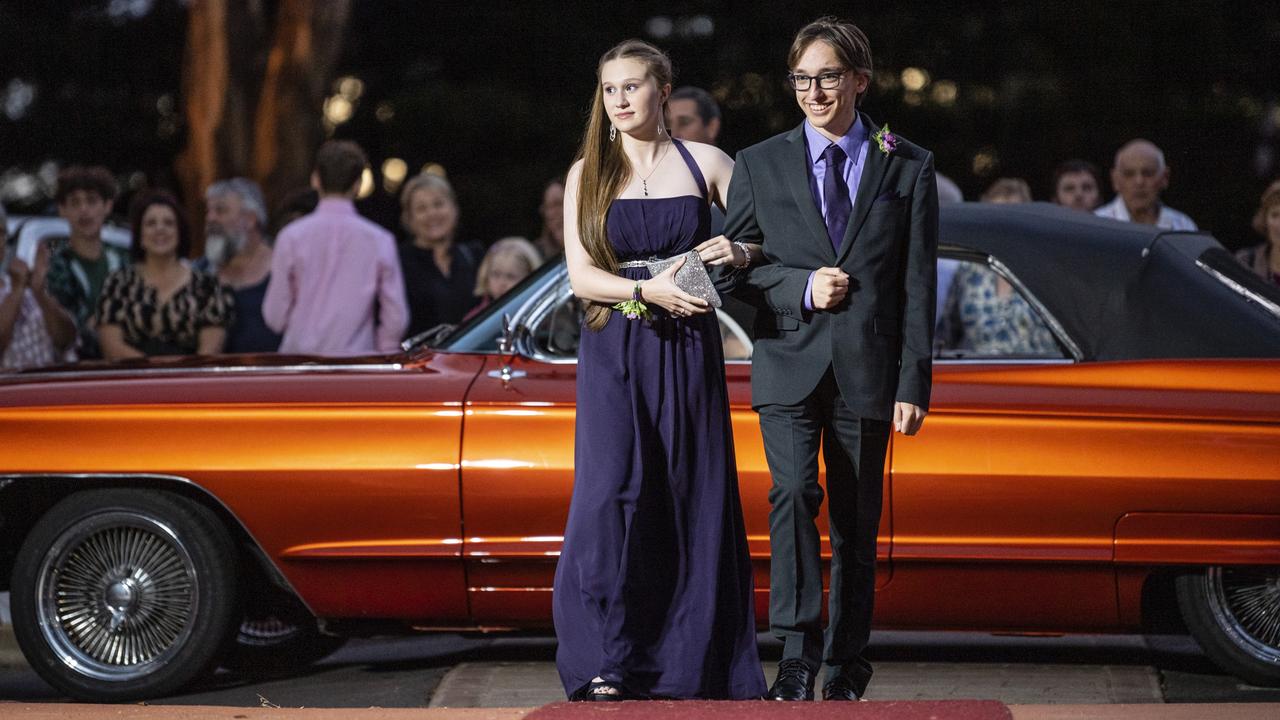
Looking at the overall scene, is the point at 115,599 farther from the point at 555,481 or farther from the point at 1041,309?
the point at 1041,309

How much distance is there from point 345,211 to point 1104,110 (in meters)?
14.9

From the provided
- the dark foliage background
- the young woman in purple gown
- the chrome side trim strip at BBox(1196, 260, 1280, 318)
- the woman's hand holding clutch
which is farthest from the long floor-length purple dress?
the dark foliage background

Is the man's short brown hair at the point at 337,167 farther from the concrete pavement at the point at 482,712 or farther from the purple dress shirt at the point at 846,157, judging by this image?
the purple dress shirt at the point at 846,157

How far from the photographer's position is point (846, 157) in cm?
462

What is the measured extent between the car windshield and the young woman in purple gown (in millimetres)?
1269

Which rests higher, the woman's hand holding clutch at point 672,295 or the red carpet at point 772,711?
the woman's hand holding clutch at point 672,295

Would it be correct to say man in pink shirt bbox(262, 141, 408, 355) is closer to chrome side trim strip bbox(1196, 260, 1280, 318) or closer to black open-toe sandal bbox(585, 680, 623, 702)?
black open-toe sandal bbox(585, 680, 623, 702)

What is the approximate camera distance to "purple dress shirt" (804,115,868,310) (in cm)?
462

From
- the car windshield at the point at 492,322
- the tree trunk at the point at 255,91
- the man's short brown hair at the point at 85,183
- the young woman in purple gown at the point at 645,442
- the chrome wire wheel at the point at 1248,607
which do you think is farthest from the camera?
the tree trunk at the point at 255,91

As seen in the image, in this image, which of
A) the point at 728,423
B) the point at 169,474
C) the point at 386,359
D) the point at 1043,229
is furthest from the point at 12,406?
the point at 1043,229

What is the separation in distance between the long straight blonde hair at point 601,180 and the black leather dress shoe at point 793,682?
3.37ft

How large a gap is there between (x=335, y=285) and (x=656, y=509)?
3.08 metres

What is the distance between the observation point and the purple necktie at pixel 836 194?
4.60 m

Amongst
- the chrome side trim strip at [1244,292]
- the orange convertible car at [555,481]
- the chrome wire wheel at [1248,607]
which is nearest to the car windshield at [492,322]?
the orange convertible car at [555,481]
